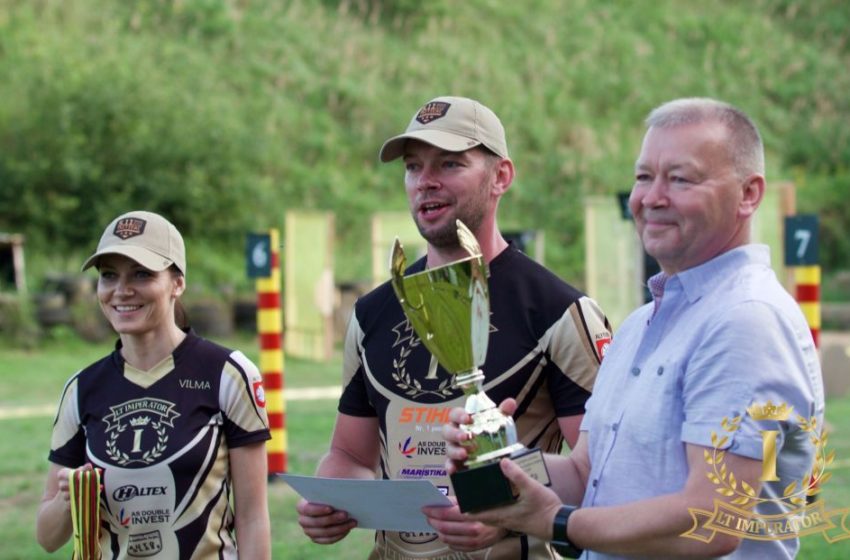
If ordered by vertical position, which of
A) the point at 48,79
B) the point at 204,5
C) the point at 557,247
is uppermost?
the point at 204,5

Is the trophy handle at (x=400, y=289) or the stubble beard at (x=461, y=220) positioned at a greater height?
the stubble beard at (x=461, y=220)

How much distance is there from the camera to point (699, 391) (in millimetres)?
2447

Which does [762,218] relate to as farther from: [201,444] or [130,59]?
[130,59]

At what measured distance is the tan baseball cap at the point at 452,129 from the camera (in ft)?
11.3

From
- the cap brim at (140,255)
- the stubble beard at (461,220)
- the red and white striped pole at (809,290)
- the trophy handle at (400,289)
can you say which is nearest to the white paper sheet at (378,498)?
the trophy handle at (400,289)

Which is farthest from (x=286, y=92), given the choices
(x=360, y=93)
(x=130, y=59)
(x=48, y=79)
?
(x=48, y=79)

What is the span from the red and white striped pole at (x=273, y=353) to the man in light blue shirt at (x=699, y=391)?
20.3 feet

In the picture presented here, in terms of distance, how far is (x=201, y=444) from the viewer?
11.7ft

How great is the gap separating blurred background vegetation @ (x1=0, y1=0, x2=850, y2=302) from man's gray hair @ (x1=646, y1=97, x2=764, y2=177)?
18.5 meters

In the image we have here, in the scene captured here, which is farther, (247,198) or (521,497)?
(247,198)

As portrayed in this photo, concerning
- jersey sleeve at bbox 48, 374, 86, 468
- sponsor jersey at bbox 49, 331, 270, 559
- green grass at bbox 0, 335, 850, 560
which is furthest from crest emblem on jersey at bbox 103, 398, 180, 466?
green grass at bbox 0, 335, 850, 560

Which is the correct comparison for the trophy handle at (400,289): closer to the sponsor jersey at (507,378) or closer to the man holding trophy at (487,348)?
the man holding trophy at (487,348)

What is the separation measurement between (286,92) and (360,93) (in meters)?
1.52

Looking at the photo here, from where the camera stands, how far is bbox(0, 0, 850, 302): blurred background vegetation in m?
21.9
